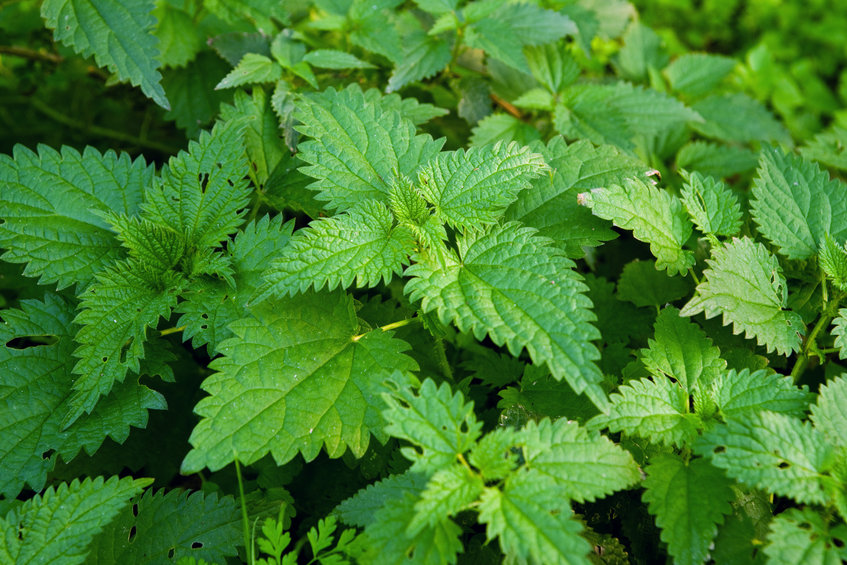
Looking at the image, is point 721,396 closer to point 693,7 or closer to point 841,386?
point 841,386

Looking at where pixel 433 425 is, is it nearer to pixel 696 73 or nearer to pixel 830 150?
pixel 830 150

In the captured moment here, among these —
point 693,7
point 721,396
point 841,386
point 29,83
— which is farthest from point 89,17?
point 693,7

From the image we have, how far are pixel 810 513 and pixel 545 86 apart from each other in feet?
6.80

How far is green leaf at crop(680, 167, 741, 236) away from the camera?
6.82 ft

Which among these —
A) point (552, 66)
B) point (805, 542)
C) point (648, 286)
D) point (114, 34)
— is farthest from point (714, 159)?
point (114, 34)

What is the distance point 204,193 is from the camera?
214 cm

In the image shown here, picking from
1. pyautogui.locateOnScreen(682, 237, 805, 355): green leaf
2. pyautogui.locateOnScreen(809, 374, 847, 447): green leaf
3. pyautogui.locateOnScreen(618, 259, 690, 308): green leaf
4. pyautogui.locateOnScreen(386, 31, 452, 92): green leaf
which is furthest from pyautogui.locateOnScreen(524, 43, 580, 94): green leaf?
pyautogui.locateOnScreen(809, 374, 847, 447): green leaf

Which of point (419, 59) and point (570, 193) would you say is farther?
point (419, 59)

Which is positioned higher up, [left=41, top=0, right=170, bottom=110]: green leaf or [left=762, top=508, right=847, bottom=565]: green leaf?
[left=41, top=0, right=170, bottom=110]: green leaf

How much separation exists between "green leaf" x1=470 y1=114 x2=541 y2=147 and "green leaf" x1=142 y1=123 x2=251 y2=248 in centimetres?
105

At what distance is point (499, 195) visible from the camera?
193cm

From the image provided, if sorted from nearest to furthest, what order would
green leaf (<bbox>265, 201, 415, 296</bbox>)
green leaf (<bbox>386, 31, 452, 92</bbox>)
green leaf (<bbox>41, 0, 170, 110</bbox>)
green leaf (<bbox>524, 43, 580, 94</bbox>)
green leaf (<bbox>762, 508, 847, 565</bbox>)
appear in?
green leaf (<bbox>762, 508, 847, 565</bbox>) < green leaf (<bbox>265, 201, 415, 296</bbox>) < green leaf (<bbox>41, 0, 170, 110</bbox>) < green leaf (<bbox>386, 31, 452, 92</bbox>) < green leaf (<bbox>524, 43, 580, 94</bbox>)

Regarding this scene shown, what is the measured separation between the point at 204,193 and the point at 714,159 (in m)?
2.35

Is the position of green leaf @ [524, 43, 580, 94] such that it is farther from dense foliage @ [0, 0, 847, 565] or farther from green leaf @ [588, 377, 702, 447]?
green leaf @ [588, 377, 702, 447]
